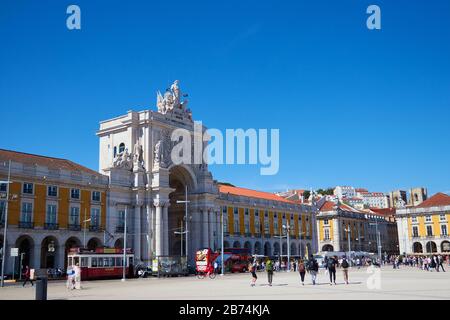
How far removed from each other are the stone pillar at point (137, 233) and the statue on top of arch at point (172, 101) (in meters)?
16.2

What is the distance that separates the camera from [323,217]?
120 meters

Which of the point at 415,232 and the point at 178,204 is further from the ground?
the point at 178,204

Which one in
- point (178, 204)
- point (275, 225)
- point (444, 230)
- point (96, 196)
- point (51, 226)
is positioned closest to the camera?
point (51, 226)

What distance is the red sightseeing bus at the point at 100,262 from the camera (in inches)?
1839

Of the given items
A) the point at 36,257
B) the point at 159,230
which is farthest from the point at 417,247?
the point at 36,257

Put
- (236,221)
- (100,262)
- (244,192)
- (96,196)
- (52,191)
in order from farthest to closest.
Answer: (244,192), (236,221), (96,196), (52,191), (100,262)

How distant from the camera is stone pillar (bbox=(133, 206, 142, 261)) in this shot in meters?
66.5

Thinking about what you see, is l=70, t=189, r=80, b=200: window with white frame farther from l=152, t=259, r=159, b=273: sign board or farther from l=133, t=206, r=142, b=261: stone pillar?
l=152, t=259, r=159, b=273: sign board

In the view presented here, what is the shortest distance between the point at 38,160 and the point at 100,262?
2015 cm

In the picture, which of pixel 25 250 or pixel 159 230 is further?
pixel 159 230

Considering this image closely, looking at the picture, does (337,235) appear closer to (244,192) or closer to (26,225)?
(244,192)

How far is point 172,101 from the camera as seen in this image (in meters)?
77.2

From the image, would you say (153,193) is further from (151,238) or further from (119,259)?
(119,259)

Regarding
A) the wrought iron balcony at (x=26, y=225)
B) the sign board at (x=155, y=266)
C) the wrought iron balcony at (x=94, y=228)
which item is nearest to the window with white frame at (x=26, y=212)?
the wrought iron balcony at (x=26, y=225)
